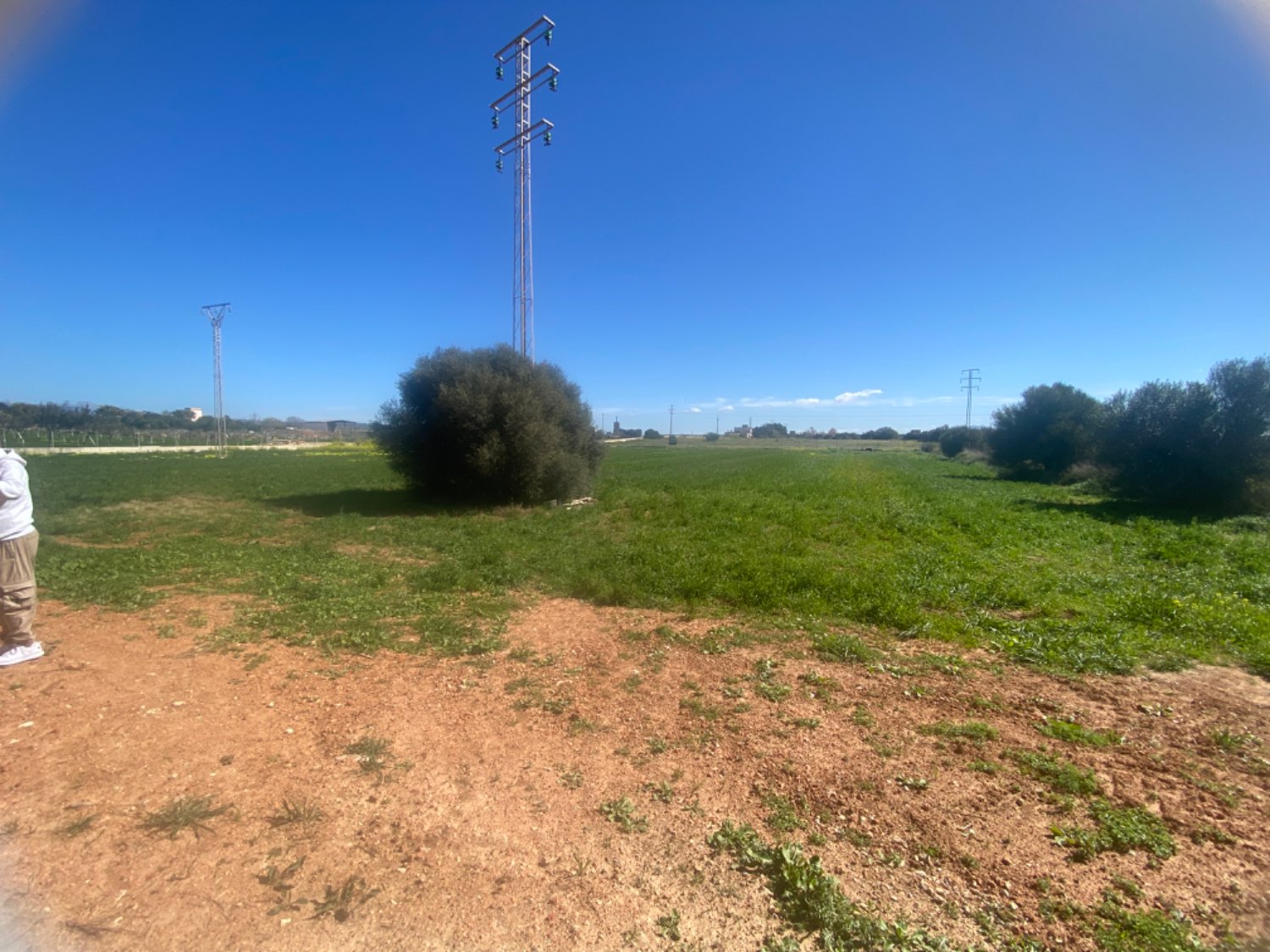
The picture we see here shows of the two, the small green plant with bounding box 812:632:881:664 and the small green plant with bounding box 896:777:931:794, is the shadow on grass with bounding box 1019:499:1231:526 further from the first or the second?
the small green plant with bounding box 896:777:931:794

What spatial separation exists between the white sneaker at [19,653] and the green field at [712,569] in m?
1.43

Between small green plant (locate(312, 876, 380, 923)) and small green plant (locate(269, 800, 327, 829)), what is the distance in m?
0.57

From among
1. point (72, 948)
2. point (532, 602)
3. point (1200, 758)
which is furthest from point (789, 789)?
point (532, 602)

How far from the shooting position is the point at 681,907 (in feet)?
8.44

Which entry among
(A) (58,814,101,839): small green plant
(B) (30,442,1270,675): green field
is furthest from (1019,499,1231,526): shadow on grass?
(A) (58,814,101,839): small green plant

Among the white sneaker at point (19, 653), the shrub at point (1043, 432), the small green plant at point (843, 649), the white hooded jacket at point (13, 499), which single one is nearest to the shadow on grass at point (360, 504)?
the white sneaker at point (19, 653)

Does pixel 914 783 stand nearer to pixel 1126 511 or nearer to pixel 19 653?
pixel 19 653

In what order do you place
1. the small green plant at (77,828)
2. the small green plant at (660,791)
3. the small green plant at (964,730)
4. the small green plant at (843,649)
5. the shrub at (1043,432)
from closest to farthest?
the small green plant at (77,828) < the small green plant at (660,791) < the small green plant at (964,730) < the small green plant at (843,649) < the shrub at (1043,432)

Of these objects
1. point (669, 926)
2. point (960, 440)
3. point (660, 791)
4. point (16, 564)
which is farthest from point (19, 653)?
point (960, 440)

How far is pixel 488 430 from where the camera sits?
17.0 metres

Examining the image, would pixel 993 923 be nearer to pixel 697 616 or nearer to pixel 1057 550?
pixel 697 616

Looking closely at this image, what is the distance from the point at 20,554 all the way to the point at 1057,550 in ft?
48.9

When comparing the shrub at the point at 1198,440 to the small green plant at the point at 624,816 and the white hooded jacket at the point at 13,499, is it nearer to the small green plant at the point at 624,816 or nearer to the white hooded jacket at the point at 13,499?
the small green plant at the point at 624,816

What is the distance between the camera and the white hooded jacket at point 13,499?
15.7 ft
